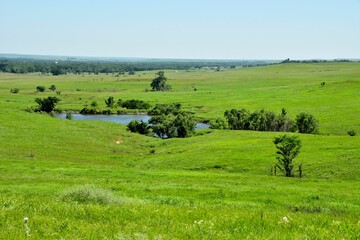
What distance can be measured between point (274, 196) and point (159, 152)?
42.1 m

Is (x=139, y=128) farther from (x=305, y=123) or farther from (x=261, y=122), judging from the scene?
(x=305, y=123)

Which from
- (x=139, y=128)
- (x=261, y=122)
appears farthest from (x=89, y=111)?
(x=261, y=122)

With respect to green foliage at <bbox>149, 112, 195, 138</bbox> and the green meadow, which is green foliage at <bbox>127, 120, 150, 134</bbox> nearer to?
green foliage at <bbox>149, 112, 195, 138</bbox>

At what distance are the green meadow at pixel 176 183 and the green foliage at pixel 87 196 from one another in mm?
36

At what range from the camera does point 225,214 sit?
11.7 metres

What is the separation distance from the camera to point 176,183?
3106 centimetres

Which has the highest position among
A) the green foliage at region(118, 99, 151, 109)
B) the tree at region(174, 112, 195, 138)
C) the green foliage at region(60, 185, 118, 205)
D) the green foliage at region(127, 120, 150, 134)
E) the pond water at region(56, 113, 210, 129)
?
the green foliage at region(60, 185, 118, 205)

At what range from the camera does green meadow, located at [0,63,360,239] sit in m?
9.66

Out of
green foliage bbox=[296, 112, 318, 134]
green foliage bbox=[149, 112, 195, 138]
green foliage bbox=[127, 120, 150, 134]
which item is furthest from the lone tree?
green foliage bbox=[127, 120, 150, 134]

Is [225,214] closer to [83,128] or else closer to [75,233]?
[75,233]

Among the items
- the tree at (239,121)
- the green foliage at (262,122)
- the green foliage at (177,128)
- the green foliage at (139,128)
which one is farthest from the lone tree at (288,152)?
the green foliage at (139,128)

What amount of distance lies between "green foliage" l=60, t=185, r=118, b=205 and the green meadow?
1.4 inches

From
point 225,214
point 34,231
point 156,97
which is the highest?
point 34,231

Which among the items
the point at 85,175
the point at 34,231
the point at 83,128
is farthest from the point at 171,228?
the point at 83,128
